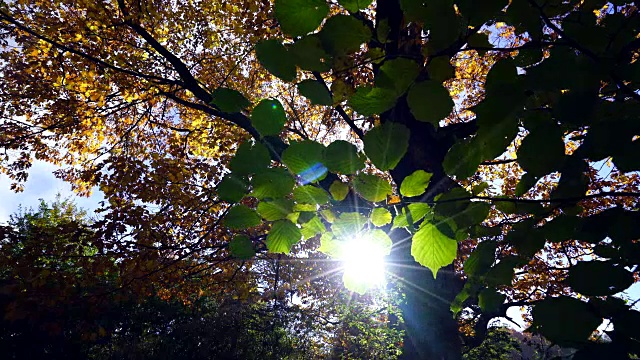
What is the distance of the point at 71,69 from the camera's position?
7.55 meters

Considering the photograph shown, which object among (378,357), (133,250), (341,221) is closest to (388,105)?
(341,221)

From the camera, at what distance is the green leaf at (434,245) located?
2.36 feet

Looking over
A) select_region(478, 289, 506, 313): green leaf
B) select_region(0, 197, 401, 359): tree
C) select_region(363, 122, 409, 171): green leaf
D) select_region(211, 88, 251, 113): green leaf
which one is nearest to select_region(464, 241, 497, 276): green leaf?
select_region(478, 289, 506, 313): green leaf

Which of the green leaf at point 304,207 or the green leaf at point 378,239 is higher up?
the green leaf at point 378,239

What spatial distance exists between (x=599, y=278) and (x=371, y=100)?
0.57 m

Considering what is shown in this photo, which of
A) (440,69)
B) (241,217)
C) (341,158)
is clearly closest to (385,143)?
(341,158)

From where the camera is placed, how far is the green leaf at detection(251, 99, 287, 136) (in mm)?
572

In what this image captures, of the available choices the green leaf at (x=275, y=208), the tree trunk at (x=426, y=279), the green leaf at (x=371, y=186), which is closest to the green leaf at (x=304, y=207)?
the green leaf at (x=275, y=208)

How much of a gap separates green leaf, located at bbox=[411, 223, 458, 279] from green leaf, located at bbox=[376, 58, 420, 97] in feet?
1.11

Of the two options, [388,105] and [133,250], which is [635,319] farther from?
[133,250]

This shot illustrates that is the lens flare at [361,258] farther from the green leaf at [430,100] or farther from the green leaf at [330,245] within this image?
the green leaf at [430,100]

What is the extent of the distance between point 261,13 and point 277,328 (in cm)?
946

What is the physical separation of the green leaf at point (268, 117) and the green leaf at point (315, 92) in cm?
6

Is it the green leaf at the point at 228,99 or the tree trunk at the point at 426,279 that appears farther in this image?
the tree trunk at the point at 426,279
